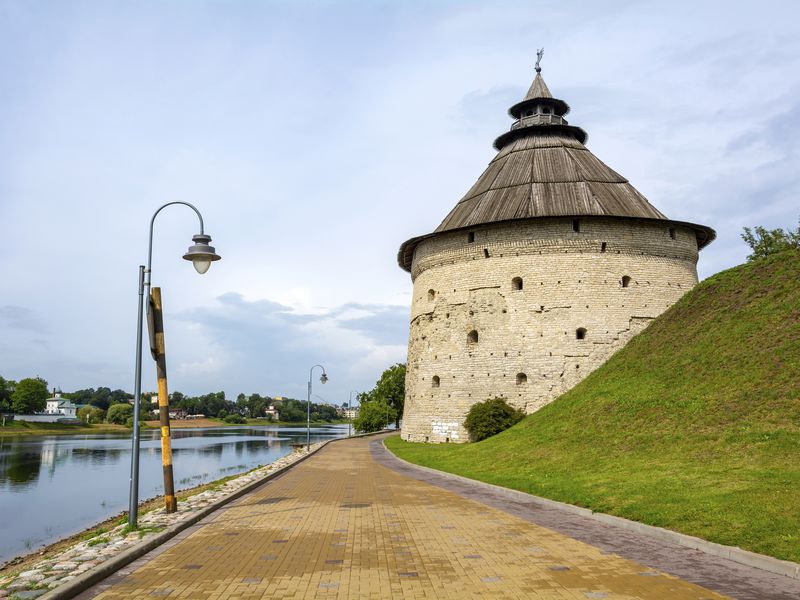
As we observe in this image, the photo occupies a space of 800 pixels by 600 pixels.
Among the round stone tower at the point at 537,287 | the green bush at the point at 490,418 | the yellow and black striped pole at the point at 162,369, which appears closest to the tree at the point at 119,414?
the round stone tower at the point at 537,287

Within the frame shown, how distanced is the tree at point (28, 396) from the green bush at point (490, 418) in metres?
96.5

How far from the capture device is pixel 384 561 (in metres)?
8.21

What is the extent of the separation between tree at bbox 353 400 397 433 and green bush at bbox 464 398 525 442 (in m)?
37.2

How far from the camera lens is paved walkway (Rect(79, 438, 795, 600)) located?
22.5 ft

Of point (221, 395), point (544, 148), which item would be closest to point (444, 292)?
point (544, 148)

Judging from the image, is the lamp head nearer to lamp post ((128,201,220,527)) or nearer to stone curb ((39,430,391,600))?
lamp post ((128,201,220,527))

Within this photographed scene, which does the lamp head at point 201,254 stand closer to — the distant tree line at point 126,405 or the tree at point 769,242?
the tree at point 769,242

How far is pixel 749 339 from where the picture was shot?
20.6 m

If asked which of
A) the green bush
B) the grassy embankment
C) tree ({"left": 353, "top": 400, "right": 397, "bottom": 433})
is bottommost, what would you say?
the grassy embankment

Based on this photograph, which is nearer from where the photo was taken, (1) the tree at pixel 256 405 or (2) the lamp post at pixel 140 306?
(2) the lamp post at pixel 140 306

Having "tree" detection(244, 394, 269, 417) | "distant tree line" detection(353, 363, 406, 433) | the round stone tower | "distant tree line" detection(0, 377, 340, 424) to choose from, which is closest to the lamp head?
the round stone tower

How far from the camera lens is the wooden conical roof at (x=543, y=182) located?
111 ft

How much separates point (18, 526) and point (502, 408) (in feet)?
69.3

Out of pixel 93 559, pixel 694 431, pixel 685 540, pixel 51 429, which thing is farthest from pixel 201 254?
pixel 51 429
